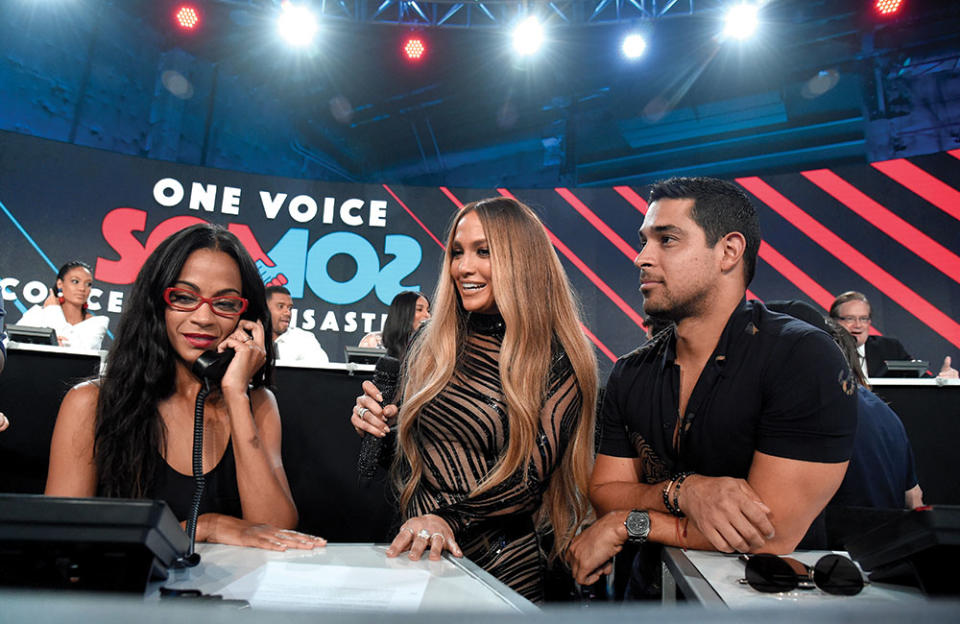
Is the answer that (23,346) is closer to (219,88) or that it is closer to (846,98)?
(219,88)

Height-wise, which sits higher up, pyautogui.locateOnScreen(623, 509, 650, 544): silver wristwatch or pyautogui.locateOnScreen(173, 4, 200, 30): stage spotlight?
pyautogui.locateOnScreen(173, 4, 200, 30): stage spotlight

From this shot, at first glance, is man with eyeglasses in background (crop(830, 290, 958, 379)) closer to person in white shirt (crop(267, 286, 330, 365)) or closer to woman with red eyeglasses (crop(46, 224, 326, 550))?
woman with red eyeglasses (crop(46, 224, 326, 550))

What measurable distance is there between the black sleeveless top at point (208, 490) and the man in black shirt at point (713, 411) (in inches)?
41.3

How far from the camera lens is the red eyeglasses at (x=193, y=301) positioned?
1.87 meters

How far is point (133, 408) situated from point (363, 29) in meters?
9.04

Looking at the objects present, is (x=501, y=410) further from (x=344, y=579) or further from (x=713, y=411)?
(x=344, y=579)

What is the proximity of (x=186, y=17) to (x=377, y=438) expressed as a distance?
29.2 feet

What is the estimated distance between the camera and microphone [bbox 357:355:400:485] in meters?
2.01

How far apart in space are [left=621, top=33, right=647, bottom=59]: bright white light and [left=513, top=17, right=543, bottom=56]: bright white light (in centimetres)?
136

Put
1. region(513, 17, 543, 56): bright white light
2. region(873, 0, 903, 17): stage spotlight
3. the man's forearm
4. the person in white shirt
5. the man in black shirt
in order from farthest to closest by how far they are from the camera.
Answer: region(513, 17, 543, 56): bright white light → region(873, 0, 903, 17): stage spotlight → the person in white shirt → the man's forearm → the man in black shirt

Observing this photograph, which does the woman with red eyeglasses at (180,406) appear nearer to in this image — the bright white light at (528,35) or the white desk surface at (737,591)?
the white desk surface at (737,591)

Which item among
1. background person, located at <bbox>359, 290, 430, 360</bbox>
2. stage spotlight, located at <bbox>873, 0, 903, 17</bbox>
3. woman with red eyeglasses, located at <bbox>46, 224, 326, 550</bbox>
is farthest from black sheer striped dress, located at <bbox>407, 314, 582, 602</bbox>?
stage spotlight, located at <bbox>873, 0, 903, 17</bbox>

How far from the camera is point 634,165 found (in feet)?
31.7

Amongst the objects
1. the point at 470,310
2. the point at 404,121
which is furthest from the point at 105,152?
the point at 470,310
